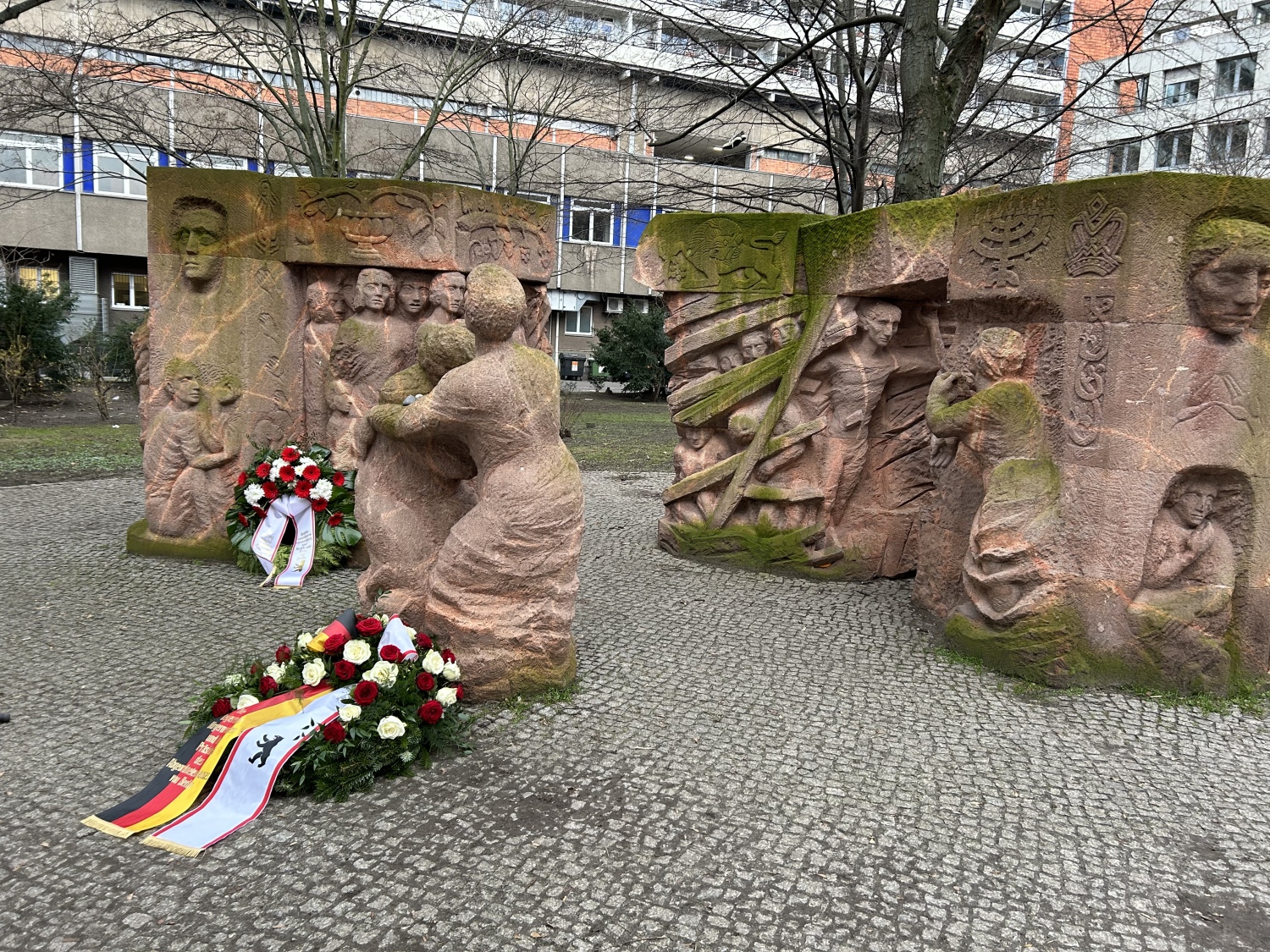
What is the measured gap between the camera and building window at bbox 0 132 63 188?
22.4 meters

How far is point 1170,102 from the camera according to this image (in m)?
14.5

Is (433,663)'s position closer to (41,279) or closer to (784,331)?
(784,331)

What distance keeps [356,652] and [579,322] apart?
30.1 m

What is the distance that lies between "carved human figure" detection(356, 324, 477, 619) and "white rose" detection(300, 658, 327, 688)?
72 centimetres

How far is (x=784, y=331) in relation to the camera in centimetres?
809

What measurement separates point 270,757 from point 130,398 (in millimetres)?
20882

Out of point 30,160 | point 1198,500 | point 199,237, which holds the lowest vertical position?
point 1198,500

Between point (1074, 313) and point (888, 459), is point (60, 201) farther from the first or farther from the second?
point (1074, 313)

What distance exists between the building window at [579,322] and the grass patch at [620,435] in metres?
7.96

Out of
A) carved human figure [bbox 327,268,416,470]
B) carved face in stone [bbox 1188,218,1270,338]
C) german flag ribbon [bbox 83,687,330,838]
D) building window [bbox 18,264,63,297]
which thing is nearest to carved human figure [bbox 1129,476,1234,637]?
carved face in stone [bbox 1188,218,1270,338]

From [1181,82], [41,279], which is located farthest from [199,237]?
[41,279]

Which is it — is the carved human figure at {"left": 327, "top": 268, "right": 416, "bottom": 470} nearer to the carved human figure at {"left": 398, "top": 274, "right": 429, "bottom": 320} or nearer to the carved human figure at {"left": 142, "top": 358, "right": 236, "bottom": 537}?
the carved human figure at {"left": 398, "top": 274, "right": 429, "bottom": 320}

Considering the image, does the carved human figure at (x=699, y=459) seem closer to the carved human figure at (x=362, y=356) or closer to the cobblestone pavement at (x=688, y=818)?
the cobblestone pavement at (x=688, y=818)

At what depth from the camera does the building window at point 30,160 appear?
22.4 metres
